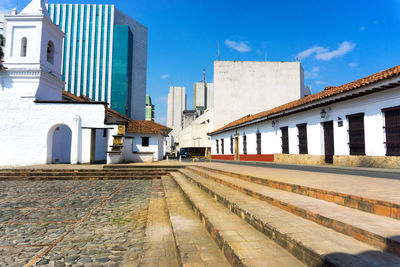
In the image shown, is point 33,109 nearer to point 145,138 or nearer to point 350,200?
point 145,138

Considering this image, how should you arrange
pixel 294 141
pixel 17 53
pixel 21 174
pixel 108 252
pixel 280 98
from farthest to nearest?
1. pixel 280 98
2. pixel 17 53
3. pixel 294 141
4. pixel 21 174
5. pixel 108 252

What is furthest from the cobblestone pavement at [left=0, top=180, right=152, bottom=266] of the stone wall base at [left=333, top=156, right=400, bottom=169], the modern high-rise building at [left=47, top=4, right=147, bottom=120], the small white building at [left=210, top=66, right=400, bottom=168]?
the modern high-rise building at [left=47, top=4, right=147, bottom=120]

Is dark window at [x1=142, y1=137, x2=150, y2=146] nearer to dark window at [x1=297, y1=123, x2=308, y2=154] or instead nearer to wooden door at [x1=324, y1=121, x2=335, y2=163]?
dark window at [x1=297, y1=123, x2=308, y2=154]

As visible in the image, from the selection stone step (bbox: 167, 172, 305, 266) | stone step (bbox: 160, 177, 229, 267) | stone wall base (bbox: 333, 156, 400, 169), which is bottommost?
stone step (bbox: 160, 177, 229, 267)

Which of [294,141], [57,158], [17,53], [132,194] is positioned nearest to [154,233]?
[132,194]

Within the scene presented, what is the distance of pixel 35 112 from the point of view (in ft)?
48.7

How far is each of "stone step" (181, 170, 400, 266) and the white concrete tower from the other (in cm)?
1790

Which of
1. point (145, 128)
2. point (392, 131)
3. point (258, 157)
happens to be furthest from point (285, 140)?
point (145, 128)

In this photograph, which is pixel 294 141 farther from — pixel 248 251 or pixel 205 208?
pixel 248 251

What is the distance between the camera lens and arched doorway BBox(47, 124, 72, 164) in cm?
1507

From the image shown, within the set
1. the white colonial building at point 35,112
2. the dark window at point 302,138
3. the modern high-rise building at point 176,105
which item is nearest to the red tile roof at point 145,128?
the white colonial building at point 35,112

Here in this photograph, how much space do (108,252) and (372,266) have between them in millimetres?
2946

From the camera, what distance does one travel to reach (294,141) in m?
13.6

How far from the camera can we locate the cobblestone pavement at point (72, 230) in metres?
2.80
